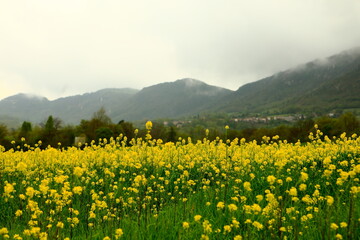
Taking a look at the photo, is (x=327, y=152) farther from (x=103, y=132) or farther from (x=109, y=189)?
(x=103, y=132)

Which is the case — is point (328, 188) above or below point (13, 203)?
below

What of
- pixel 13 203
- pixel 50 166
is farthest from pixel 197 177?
pixel 50 166

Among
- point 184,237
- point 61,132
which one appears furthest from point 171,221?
point 61,132

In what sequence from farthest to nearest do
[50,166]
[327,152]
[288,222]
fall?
[50,166] → [327,152] → [288,222]

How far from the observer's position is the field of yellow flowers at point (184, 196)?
4262mm

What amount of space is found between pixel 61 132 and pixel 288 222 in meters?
68.2

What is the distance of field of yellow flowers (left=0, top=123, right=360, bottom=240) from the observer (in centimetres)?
426

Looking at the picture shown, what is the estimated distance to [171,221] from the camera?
5289 mm

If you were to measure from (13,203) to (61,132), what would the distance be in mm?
63393

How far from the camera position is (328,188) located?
25.4 ft

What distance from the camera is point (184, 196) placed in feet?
24.7

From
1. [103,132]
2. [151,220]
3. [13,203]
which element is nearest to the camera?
[151,220]

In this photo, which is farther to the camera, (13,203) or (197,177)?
(197,177)

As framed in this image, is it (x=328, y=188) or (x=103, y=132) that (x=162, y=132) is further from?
(x=328, y=188)
